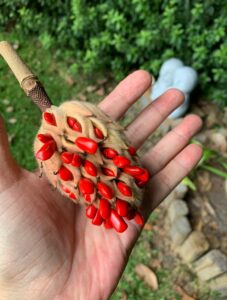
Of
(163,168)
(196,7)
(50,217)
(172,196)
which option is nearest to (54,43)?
(196,7)

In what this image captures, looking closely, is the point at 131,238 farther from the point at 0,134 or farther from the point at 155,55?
the point at 155,55

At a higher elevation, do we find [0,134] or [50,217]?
[0,134]

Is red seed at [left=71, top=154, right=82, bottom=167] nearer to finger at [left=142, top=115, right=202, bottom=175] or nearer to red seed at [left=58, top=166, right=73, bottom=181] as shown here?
red seed at [left=58, top=166, right=73, bottom=181]

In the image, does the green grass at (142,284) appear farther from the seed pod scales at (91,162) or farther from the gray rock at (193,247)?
the seed pod scales at (91,162)

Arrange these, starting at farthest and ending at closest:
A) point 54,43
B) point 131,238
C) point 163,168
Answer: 1. point 54,43
2. point 163,168
3. point 131,238

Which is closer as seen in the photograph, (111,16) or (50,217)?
(50,217)

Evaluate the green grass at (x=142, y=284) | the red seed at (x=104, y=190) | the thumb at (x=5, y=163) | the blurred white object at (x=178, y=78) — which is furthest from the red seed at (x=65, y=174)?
the blurred white object at (x=178, y=78)

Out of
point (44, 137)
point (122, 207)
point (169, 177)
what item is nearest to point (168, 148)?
point (169, 177)
